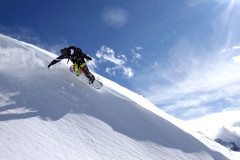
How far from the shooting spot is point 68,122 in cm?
1270

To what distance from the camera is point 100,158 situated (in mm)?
10930

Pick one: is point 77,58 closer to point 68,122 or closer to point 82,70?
point 82,70

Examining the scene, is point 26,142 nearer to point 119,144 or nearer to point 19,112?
point 19,112

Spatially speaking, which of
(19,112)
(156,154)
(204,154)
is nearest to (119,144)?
(156,154)

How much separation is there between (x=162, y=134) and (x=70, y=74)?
5888 millimetres

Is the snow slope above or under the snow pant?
Result: under

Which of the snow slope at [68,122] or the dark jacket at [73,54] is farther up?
the dark jacket at [73,54]

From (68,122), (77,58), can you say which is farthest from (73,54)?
(68,122)

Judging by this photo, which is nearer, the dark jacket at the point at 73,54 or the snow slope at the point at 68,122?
the snow slope at the point at 68,122

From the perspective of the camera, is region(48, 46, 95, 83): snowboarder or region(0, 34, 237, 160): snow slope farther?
region(48, 46, 95, 83): snowboarder

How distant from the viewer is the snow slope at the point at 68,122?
34.4ft

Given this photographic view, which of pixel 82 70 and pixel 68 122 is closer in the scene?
pixel 68 122

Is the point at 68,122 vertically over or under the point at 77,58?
under

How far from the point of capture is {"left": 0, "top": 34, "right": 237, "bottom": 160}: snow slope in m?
10.5
